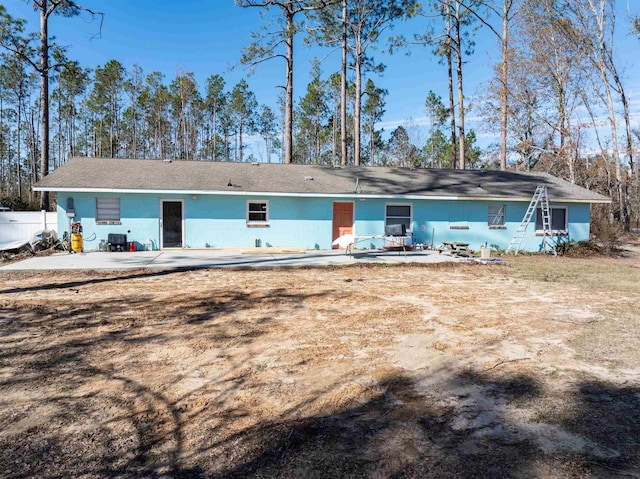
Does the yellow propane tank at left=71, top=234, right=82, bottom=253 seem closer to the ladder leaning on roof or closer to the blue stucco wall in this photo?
the blue stucco wall

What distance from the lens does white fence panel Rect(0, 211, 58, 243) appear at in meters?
14.0

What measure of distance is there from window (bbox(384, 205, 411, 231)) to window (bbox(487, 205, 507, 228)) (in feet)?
11.2

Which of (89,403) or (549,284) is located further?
(549,284)

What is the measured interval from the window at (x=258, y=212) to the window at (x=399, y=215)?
477 cm

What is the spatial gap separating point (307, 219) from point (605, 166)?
907 inches

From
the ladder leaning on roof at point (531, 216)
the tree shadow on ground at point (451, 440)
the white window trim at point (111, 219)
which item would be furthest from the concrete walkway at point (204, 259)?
the tree shadow on ground at point (451, 440)

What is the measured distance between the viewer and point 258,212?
14.8 meters

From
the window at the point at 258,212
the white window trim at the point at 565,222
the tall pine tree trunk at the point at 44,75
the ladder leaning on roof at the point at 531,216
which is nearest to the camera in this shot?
the window at the point at 258,212

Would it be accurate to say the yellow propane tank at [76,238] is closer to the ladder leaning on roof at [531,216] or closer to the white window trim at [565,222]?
the ladder leaning on roof at [531,216]

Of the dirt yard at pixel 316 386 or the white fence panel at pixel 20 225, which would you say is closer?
the dirt yard at pixel 316 386

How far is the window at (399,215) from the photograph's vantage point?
15484 millimetres

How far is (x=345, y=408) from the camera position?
3119mm

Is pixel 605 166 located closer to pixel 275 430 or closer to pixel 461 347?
pixel 461 347

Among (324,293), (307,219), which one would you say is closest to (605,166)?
(307,219)
